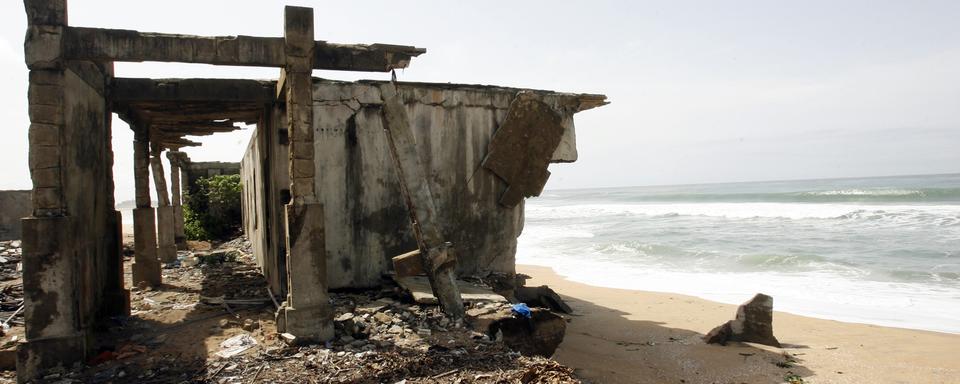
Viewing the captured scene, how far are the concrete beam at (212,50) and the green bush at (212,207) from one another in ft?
41.5

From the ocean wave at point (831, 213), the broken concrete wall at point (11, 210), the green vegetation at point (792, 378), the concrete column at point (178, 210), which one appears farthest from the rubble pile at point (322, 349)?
the ocean wave at point (831, 213)

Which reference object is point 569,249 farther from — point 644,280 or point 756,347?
point 756,347

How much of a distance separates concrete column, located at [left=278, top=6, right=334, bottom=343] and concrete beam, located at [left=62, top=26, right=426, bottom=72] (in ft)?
0.43

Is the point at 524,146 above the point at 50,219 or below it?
above

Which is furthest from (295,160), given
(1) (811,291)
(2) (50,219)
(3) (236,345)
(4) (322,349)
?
(1) (811,291)

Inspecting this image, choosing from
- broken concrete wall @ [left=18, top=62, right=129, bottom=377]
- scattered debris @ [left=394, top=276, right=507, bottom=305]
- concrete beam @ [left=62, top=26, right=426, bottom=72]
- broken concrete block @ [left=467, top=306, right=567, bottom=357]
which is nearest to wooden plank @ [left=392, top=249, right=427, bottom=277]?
scattered debris @ [left=394, top=276, right=507, bottom=305]

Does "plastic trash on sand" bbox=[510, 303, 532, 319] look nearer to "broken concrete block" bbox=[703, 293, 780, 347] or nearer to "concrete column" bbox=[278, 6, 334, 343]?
"concrete column" bbox=[278, 6, 334, 343]

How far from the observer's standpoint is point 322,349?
517 centimetres

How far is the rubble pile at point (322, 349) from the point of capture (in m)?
4.61

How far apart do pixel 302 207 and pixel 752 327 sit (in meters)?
6.20

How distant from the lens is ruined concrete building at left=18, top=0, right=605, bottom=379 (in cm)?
479

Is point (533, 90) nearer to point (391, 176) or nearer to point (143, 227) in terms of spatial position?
point (391, 176)

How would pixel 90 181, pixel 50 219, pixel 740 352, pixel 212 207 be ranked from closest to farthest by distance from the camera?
pixel 50 219, pixel 90 181, pixel 740 352, pixel 212 207

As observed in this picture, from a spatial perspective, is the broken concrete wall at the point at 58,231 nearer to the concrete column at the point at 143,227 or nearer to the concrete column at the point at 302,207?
the concrete column at the point at 302,207
